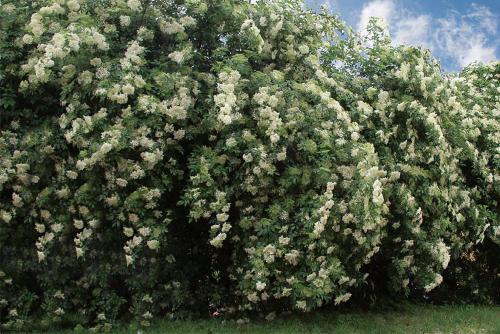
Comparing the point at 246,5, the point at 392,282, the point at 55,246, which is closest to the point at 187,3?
the point at 246,5

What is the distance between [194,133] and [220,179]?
61 centimetres

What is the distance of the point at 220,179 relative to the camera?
6984mm

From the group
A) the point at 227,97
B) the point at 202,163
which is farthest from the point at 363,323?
the point at 227,97

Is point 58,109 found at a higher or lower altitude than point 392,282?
higher

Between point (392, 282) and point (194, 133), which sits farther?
point (392, 282)

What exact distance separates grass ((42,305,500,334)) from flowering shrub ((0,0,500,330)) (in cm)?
26

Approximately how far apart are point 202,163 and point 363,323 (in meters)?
2.84

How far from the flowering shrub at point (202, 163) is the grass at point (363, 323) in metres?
0.26

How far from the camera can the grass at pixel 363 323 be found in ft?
23.6

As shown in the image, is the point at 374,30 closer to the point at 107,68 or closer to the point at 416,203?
the point at 416,203

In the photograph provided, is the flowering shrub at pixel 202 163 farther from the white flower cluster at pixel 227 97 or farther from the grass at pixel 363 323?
the grass at pixel 363 323

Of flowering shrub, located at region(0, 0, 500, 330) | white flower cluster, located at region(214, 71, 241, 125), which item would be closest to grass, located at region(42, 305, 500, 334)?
flowering shrub, located at region(0, 0, 500, 330)

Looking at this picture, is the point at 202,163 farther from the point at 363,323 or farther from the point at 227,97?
the point at 363,323

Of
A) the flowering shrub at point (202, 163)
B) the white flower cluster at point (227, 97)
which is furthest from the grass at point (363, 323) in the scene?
the white flower cluster at point (227, 97)
